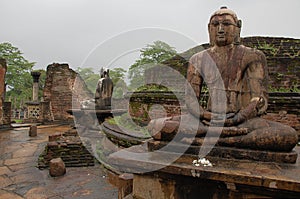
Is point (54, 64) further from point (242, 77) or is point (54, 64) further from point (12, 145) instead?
point (242, 77)

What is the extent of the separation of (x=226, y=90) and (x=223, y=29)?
0.60m

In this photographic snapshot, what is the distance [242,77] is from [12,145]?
6.82m

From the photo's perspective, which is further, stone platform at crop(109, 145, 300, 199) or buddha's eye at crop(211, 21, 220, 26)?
buddha's eye at crop(211, 21, 220, 26)

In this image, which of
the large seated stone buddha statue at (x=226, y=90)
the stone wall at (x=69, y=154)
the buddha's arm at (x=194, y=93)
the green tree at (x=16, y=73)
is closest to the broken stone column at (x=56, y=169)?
the stone wall at (x=69, y=154)

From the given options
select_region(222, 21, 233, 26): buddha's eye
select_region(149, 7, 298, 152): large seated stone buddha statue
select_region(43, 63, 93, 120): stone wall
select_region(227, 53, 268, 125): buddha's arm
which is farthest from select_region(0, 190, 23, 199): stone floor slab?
select_region(43, 63, 93, 120): stone wall

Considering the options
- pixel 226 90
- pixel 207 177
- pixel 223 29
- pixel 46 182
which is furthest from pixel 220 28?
pixel 46 182

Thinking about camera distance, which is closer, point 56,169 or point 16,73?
point 56,169

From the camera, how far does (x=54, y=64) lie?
14.1m

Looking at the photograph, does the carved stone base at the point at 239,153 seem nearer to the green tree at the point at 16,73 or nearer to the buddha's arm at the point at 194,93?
the buddha's arm at the point at 194,93

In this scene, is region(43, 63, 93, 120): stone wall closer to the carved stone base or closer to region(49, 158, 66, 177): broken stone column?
region(49, 158, 66, 177): broken stone column

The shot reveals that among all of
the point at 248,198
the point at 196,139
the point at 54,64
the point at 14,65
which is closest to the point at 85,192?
the point at 196,139

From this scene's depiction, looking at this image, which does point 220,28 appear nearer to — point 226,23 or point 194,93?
point 226,23

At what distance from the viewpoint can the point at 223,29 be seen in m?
2.32

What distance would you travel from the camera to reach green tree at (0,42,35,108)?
2288 cm
